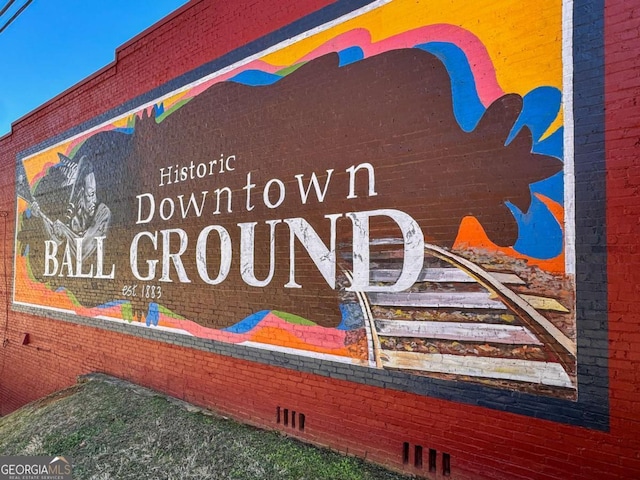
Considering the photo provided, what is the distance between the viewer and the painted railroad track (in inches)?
117

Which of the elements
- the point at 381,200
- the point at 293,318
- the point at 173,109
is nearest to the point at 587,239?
the point at 381,200

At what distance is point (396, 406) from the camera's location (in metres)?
3.66

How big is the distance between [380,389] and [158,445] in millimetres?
2531

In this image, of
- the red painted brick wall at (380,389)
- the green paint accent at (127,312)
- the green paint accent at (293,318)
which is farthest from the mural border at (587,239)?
the green paint accent at (127,312)

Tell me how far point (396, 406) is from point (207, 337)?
8.97ft

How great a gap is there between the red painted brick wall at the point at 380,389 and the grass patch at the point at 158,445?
0.23 metres

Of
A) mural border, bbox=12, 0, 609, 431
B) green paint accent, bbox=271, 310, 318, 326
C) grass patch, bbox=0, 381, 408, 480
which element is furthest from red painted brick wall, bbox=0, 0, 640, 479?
green paint accent, bbox=271, 310, 318, 326

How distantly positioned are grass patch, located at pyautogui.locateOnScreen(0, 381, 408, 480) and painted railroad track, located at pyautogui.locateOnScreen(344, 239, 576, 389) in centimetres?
110

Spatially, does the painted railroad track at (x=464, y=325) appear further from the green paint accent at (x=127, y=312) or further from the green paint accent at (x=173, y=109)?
the green paint accent at (x=127, y=312)

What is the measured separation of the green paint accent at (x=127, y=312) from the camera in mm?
6625

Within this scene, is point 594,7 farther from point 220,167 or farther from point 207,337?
point 207,337

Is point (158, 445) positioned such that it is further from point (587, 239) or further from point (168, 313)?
point (587, 239)
